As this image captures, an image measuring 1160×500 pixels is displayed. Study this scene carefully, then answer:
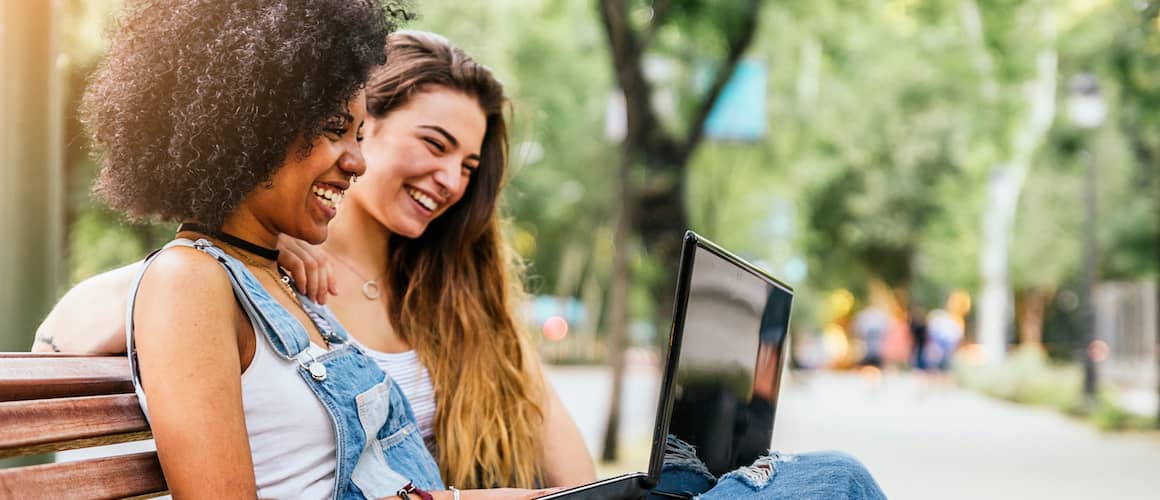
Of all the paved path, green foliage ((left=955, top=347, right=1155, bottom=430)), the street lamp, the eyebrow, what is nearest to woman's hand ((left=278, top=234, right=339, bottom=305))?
the eyebrow

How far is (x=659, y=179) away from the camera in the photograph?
1109 centimetres

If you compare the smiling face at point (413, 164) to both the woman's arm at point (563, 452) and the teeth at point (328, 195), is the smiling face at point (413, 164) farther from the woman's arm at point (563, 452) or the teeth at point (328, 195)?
the teeth at point (328, 195)

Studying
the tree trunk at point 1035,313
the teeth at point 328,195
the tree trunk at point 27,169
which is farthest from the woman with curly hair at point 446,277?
the tree trunk at point 1035,313

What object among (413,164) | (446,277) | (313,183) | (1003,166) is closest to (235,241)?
(313,183)

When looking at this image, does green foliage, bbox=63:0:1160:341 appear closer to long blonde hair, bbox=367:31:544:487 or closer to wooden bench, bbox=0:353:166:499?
long blonde hair, bbox=367:31:544:487

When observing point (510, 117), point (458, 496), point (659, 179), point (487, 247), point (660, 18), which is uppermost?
point (660, 18)

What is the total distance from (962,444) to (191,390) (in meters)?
11.4

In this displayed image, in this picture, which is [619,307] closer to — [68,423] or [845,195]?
[68,423]

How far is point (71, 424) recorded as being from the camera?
1774mm

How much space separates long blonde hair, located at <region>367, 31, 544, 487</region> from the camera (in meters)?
2.81

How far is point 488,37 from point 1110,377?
61.7 feet

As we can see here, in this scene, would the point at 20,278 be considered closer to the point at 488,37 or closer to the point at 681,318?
the point at 681,318

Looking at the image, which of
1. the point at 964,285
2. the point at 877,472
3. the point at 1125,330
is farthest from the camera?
the point at 964,285

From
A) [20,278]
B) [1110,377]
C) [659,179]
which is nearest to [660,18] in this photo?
[659,179]
